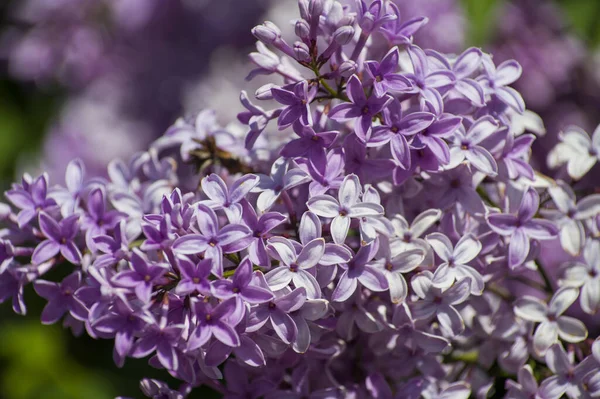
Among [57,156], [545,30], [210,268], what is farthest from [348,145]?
[57,156]

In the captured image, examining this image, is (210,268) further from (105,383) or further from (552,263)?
(105,383)

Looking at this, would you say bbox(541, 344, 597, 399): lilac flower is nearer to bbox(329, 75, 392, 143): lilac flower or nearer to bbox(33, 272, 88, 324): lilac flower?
bbox(329, 75, 392, 143): lilac flower

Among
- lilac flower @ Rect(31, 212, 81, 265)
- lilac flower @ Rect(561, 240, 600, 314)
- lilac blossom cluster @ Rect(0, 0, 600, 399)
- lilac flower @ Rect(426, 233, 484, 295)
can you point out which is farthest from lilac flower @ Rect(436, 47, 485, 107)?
lilac flower @ Rect(31, 212, 81, 265)

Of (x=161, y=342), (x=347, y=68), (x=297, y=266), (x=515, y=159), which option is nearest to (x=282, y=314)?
(x=297, y=266)

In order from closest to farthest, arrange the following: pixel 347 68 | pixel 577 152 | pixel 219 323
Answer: pixel 219 323 → pixel 347 68 → pixel 577 152

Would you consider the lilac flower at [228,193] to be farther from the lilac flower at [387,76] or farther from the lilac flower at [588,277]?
the lilac flower at [588,277]

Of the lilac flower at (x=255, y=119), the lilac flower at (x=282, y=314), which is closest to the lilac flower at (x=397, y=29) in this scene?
the lilac flower at (x=255, y=119)

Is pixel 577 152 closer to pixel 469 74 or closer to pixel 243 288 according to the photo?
pixel 469 74
